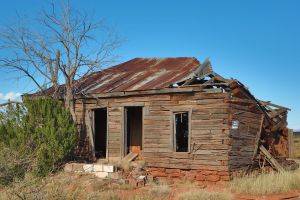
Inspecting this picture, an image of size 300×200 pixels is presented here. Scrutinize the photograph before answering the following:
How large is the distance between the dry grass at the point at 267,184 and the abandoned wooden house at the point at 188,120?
748mm

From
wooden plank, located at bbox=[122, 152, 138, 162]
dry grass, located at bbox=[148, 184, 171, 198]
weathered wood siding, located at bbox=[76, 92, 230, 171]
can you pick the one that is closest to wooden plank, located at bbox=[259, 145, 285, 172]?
weathered wood siding, located at bbox=[76, 92, 230, 171]

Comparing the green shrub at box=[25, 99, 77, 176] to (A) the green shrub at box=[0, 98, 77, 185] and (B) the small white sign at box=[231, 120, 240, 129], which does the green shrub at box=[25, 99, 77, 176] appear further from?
(B) the small white sign at box=[231, 120, 240, 129]

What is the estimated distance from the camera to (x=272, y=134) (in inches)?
619

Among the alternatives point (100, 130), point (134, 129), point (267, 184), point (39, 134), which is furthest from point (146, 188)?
point (100, 130)

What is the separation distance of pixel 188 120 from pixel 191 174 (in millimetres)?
1695

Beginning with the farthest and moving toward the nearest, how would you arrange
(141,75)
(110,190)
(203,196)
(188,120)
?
1. (141,75)
2. (188,120)
3. (110,190)
4. (203,196)

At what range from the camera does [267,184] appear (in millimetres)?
11562

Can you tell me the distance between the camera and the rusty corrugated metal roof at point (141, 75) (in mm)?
14578

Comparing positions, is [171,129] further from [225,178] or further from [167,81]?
[225,178]

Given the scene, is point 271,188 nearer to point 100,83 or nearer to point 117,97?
point 117,97

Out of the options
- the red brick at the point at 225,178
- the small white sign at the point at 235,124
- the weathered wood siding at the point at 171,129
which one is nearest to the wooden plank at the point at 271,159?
the small white sign at the point at 235,124

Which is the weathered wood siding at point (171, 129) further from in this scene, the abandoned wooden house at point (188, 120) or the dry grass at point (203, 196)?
the dry grass at point (203, 196)

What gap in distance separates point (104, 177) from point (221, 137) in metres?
3.79

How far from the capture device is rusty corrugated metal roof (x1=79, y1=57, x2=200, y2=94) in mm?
14578
